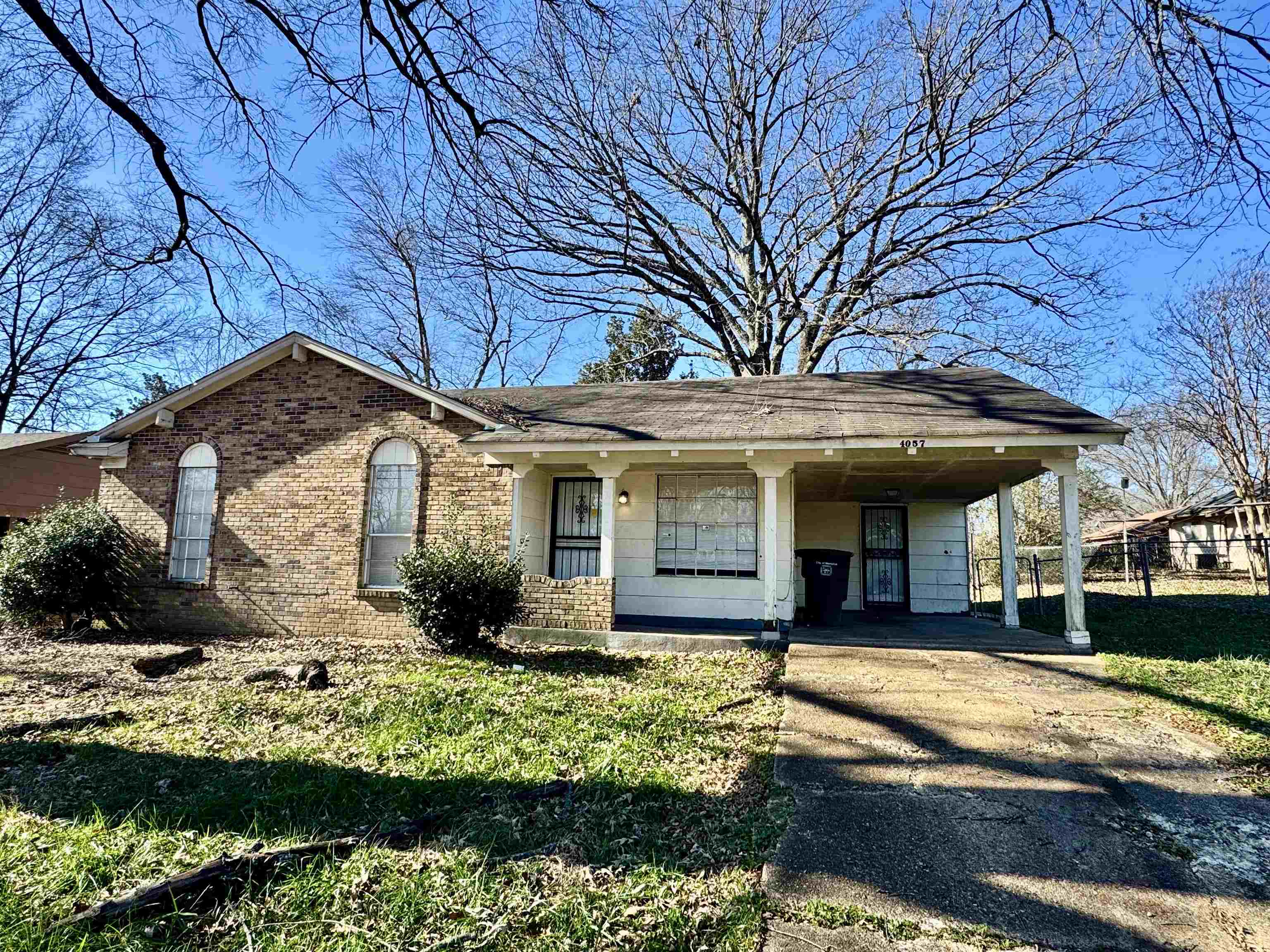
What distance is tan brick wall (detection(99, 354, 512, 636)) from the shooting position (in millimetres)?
10133

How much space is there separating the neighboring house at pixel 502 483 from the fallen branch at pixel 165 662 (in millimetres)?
2069

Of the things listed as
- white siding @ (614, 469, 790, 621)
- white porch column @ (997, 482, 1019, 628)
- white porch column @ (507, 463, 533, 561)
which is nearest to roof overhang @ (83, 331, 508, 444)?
white porch column @ (507, 463, 533, 561)

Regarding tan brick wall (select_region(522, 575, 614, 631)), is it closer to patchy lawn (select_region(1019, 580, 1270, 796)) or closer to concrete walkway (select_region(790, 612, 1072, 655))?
concrete walkway (select_region(790, 612, 1072, 655))

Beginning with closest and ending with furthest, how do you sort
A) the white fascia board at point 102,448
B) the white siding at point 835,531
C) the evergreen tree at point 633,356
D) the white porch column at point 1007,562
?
the white porch column at point 1007,562
the white fascia board at point 102,448
the white siding at point 835,531
the evergreen tree at point 633,356

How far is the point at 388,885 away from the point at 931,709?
447 centimetres

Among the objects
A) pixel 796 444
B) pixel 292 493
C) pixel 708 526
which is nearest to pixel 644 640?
pixel 708 526

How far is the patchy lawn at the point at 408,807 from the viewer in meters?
2.78

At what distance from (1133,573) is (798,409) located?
56.9 ft

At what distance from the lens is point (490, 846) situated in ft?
11.2

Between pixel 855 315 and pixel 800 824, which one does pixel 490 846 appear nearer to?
pixel 800 824

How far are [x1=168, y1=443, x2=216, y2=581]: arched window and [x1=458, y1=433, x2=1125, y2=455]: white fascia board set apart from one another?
4.73 meters

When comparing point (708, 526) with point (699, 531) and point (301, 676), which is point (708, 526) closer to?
point (699, 531)

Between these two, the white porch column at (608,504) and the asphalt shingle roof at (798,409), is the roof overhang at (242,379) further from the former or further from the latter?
the white porch column at (608,504)

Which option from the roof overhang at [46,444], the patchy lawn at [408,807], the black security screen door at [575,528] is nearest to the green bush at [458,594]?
the patchy lawn at [408,807]
